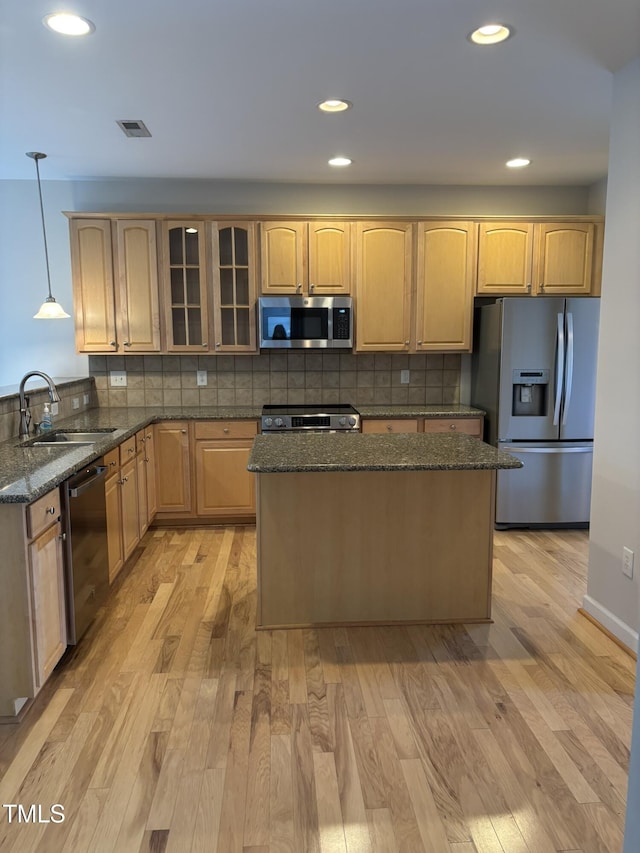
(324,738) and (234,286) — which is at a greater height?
(234,286)

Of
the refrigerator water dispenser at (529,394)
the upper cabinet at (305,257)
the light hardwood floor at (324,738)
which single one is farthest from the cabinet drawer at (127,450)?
the refrigerator water dispenser at (529,394)

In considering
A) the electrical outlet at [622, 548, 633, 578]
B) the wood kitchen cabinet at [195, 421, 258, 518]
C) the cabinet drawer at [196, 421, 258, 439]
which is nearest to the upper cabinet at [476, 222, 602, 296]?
the cabinet drawer at [196, 421, 258, 439]

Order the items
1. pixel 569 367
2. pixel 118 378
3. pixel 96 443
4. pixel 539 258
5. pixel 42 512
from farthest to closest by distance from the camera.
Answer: pixel 118 378 < pixel 539 258 < pixel 569 367 < pixel 96 443 < pixel 42 512

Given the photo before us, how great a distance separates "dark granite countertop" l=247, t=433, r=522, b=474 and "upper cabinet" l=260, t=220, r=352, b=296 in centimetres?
170

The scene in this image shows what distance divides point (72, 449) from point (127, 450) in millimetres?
615

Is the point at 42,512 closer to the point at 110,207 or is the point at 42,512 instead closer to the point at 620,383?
the point at 620,383

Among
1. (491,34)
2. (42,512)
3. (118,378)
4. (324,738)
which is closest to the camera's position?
(324,738)

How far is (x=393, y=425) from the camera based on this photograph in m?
4.43

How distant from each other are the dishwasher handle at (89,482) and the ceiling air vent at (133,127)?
1952mm

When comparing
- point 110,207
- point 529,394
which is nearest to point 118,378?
point 110,207

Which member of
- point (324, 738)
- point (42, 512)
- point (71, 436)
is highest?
point (71, 436)

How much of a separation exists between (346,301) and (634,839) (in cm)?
390

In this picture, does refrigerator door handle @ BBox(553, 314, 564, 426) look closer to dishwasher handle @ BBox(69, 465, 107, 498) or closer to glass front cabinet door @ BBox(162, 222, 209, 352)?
glass front cabinet door @ BBox(162, 222, 209, 352)

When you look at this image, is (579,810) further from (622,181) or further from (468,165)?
(468,165)
